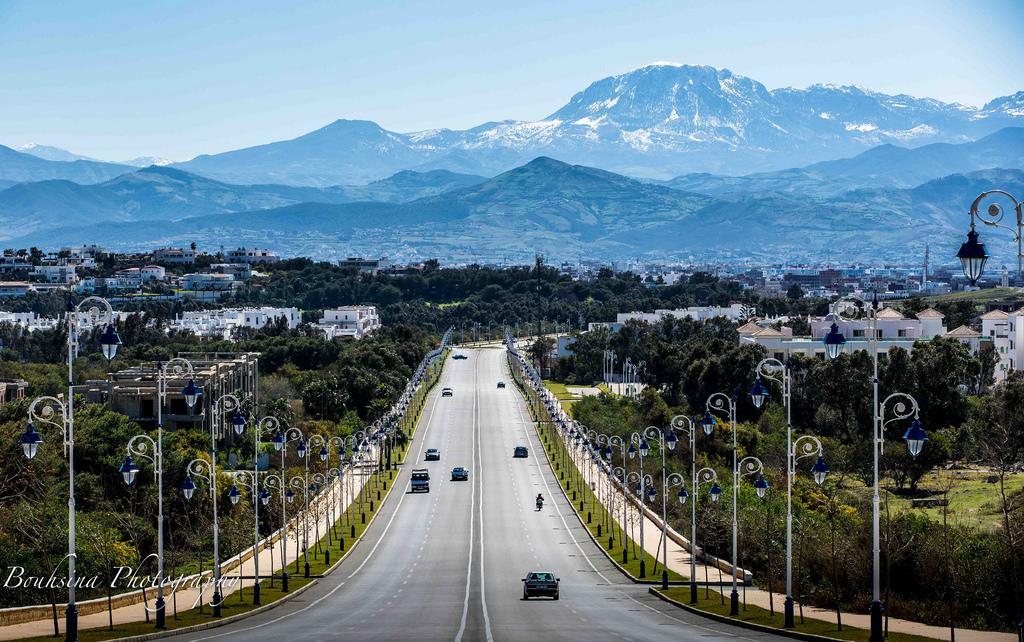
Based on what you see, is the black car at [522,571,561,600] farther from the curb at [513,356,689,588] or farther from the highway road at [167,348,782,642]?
the curb at [513,356,689,588]

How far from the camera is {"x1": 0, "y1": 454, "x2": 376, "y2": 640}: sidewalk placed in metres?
Answer: 42.1

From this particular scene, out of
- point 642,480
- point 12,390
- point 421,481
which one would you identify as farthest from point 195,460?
point 12,390

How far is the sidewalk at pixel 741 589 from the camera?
39.8 m

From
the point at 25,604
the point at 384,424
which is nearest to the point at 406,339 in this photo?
the point at 384,424

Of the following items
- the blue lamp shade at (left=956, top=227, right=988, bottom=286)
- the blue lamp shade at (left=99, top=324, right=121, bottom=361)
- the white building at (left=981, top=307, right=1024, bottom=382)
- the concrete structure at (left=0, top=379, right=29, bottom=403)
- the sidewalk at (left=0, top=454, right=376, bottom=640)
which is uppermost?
the blue lamp shade at (left=956, top=227, right=988, bottom=286)

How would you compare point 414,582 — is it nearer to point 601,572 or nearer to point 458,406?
point 601,572

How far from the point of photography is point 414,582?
193 ft

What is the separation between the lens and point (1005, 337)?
14175cm

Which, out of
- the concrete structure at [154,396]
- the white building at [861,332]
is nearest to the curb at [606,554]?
the concrete structure at [154,396]

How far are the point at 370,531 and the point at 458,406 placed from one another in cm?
6689

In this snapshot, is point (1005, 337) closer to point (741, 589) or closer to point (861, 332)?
point (861, 332)

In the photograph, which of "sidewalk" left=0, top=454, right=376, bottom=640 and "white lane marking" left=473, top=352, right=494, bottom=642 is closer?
"sidewalk" left=0, top=454, right=376, bottom=640

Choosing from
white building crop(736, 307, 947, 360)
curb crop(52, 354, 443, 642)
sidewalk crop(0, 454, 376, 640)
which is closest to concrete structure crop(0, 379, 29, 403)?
sidewalk crop(0, 454, 376, 640)

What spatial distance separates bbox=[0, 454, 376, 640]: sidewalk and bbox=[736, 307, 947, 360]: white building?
5815 cm
